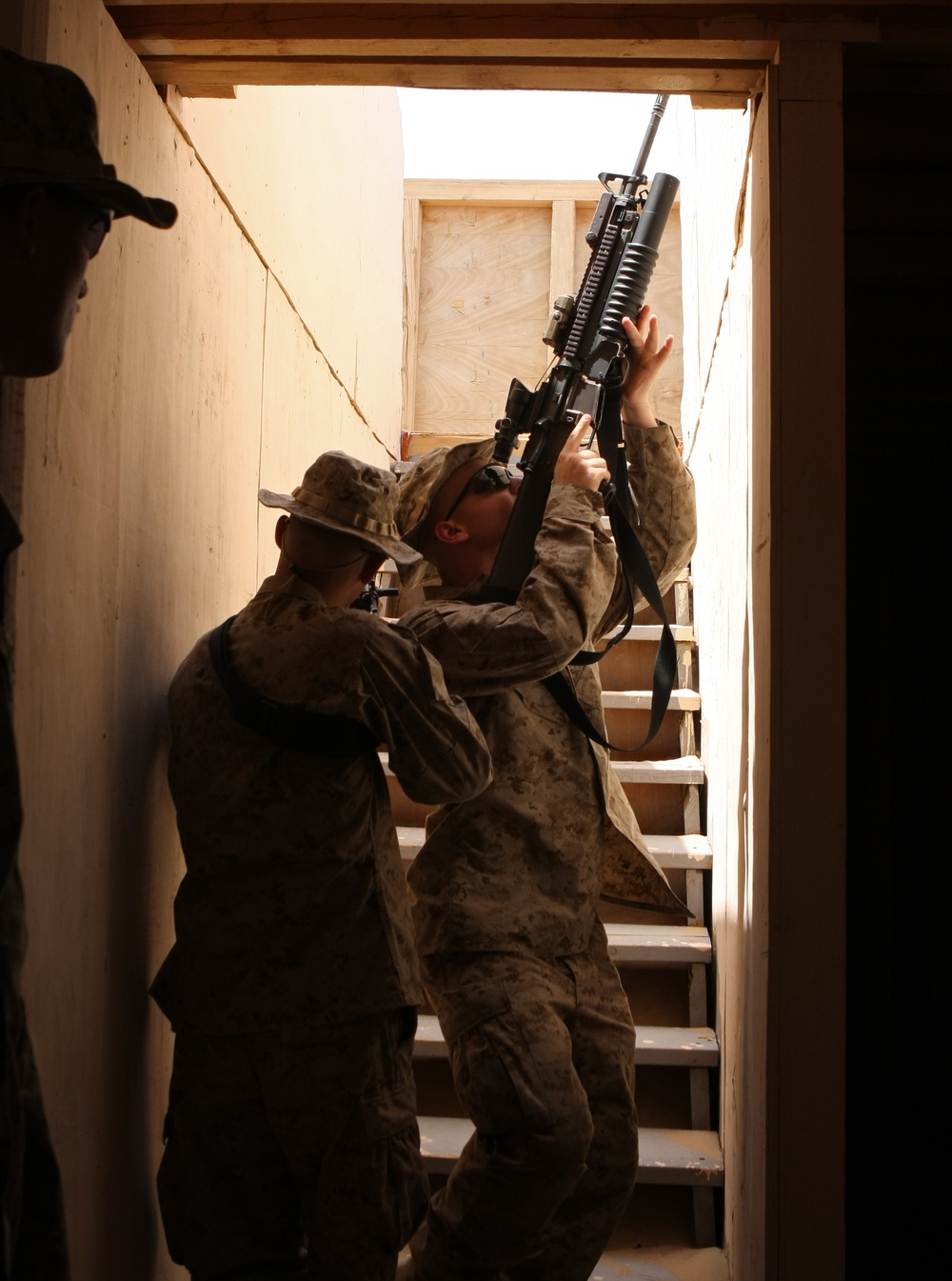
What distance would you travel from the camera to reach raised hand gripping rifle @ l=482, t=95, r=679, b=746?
224 centimetres

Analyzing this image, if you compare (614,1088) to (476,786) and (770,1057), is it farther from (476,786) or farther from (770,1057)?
(476,786)

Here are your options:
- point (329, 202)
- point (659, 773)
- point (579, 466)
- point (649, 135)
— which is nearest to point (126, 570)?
point (579, 466)

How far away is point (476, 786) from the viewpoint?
1897mm

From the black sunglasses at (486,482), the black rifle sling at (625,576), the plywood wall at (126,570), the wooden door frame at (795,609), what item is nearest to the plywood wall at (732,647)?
the wooden door frame at (795,609)

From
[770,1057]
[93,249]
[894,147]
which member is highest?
[894,147]

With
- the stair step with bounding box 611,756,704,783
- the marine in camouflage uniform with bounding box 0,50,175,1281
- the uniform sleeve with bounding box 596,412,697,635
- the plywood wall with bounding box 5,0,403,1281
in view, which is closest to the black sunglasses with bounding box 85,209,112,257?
the marine in camouflage uniform with bounding box 0,50,175,1281

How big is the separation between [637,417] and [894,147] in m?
0.73

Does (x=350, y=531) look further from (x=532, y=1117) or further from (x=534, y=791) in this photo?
(x=532, y=1117)

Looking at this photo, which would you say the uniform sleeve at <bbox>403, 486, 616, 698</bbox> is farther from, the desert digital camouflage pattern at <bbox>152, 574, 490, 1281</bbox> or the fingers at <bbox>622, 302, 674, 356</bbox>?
the fingers at <bbox>622, 302, 674, 356</bbox>

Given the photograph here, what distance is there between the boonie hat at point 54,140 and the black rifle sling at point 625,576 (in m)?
1.30

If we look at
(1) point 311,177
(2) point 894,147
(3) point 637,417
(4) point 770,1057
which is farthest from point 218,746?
(1) point 311,177

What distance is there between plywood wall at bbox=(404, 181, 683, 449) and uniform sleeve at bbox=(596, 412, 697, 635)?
11.8 ft

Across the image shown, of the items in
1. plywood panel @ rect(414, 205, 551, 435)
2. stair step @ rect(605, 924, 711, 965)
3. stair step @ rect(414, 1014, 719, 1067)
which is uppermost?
plywood panel @ rect(414, 205, 551, 435)

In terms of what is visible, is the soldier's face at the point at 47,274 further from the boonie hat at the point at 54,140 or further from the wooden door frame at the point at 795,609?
the wooden door frame at the point at 795,609
